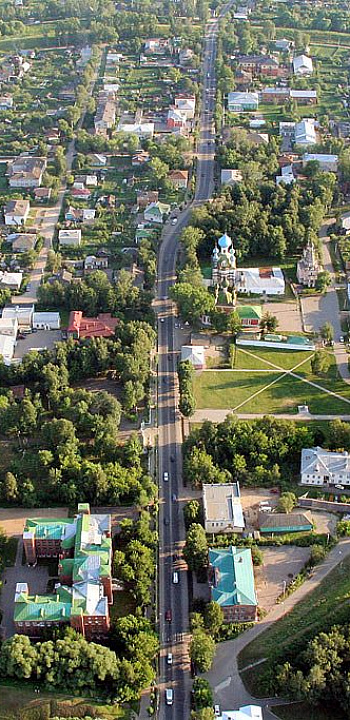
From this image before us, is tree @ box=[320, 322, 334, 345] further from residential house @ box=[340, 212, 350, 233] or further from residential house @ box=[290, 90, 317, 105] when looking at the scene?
residential house @ box=[290, 90, 317, 105]

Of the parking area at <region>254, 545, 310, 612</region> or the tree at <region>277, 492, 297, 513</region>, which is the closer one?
the parking area at <region>254, 545, 310, 612</region>

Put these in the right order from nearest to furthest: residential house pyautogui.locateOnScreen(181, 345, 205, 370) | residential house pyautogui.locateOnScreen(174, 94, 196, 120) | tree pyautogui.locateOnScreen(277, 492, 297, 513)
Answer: tree pyautogui.locateOnScreen(277, 492, 297, 513) → residential house pyautogui.locateOnScreen(181, 345, 205, 370) → residential house pyautogui.locateOnScreen(174, 94, 196, 120)

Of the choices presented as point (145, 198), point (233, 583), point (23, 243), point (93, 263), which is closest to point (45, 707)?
point (233, 583)

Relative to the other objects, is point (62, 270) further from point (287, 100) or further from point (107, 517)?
point (287, 100)

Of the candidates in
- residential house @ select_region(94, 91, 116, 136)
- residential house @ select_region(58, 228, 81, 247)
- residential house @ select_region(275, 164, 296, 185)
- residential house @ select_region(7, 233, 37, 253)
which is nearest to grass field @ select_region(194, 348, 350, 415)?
residential house @ select_region(58, 228, 81, 247)

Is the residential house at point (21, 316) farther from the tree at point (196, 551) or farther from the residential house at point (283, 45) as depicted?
the residential house at point (283, 45)

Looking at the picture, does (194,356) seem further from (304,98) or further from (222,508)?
(304,98)
